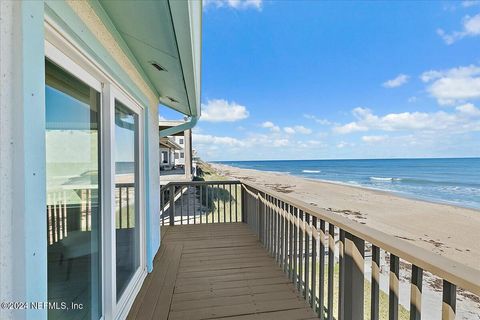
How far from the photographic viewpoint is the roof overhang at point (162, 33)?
1.21 metres

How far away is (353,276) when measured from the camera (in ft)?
4.67

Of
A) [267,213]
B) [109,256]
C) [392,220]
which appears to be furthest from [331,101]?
[109,256]

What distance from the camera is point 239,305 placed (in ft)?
6.89

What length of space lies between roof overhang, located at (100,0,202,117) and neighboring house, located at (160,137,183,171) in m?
5.05

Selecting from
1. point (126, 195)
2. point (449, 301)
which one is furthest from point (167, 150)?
point (449, 301)

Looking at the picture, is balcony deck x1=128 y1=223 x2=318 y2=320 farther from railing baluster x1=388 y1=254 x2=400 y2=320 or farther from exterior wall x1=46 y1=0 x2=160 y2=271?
exterior wall x1=46 y1=0 x2=160 y2=271

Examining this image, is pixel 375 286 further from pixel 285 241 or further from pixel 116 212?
pixel 116 212

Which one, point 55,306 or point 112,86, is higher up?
point 112,86

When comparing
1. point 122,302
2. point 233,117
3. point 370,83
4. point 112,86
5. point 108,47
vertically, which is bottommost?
point 122,302

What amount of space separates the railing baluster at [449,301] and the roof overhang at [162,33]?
1577mm

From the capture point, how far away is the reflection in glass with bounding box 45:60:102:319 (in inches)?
43.6

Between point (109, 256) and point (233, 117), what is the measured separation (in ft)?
112

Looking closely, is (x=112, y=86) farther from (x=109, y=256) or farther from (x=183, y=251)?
(x=183, y=251)

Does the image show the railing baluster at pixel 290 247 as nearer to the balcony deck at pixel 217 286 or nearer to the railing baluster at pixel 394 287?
the balcony deck at pixel 217 286
